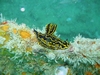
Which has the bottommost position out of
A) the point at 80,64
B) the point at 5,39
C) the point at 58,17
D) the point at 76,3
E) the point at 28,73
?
the point at 28,73

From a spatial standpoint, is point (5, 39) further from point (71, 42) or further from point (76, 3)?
point (76, 3)

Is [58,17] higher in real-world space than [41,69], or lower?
higher

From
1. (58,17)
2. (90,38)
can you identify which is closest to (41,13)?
(58,17)

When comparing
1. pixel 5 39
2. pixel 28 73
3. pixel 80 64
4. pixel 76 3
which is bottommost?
pixel 28 73

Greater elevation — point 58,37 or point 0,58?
point 58,37

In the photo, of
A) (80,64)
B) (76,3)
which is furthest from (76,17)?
(80,64)

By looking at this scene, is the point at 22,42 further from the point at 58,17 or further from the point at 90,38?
the point at 90,38
